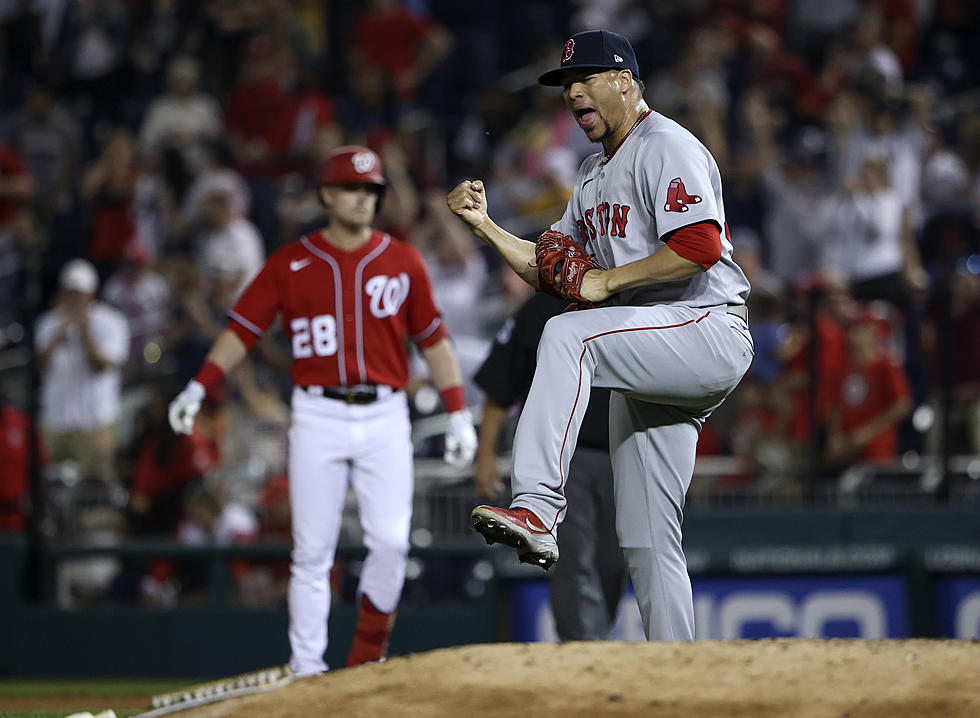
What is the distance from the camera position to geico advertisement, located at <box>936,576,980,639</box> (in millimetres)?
7527

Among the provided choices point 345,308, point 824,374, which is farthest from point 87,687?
point 824,374

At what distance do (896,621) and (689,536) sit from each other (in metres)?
1.22

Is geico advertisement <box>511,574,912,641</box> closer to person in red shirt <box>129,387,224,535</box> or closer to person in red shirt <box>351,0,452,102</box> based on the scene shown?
person in red shirt <box>129,387,224,535</box>

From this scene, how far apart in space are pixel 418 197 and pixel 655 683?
766 cm

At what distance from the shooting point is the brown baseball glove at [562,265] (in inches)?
168

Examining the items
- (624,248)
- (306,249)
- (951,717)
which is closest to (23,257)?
(306,249)

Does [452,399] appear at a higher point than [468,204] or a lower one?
lower

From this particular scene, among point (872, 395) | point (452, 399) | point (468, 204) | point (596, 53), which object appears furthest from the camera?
point (872, 395)

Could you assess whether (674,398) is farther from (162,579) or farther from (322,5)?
(322,5)

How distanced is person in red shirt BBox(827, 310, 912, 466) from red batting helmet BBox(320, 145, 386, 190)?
3.31 m

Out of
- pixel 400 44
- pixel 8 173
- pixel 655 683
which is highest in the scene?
pixel 400 44

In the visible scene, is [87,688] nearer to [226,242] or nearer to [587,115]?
[226,242]

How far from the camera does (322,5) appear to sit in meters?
13.6

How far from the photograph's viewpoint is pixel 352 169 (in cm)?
614
